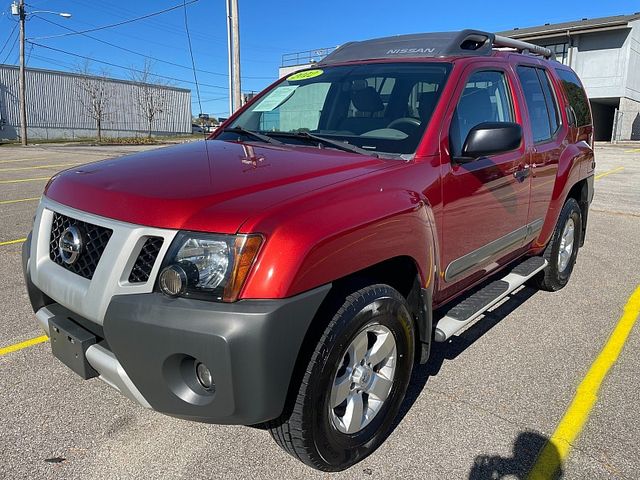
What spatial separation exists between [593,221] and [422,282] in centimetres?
697

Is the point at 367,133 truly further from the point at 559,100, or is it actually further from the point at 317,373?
the point at 559,100

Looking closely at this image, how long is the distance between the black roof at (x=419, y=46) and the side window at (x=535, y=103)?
18.4 inches

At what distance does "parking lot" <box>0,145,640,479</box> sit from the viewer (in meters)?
2.42

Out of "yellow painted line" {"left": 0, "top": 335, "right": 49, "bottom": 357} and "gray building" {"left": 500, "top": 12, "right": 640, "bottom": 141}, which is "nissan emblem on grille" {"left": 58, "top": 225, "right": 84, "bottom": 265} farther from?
"gray building" {"left": 500, "top": 12, "right": 640, "bottom": 141}

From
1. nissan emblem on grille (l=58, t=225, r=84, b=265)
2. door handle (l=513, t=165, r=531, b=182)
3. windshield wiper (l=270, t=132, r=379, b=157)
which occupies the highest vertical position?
windshield wiper (l=270, t=132, r=379, b=157)

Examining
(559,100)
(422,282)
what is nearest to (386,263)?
(422,282)

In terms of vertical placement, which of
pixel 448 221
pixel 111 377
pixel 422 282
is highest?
pixel 448 221

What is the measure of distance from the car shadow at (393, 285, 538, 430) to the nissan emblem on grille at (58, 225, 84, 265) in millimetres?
1772

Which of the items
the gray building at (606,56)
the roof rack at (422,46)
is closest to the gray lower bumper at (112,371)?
the roof rack at (422,46)

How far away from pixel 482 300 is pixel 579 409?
2.69 feet

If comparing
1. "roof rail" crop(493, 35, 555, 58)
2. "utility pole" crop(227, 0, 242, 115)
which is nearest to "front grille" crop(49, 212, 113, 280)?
"roof rail" crop(493, 35, 555, 58)

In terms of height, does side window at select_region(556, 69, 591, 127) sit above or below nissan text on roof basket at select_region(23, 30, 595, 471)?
above

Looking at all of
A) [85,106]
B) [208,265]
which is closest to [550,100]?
[208,265]

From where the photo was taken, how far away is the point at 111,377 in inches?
82.9
